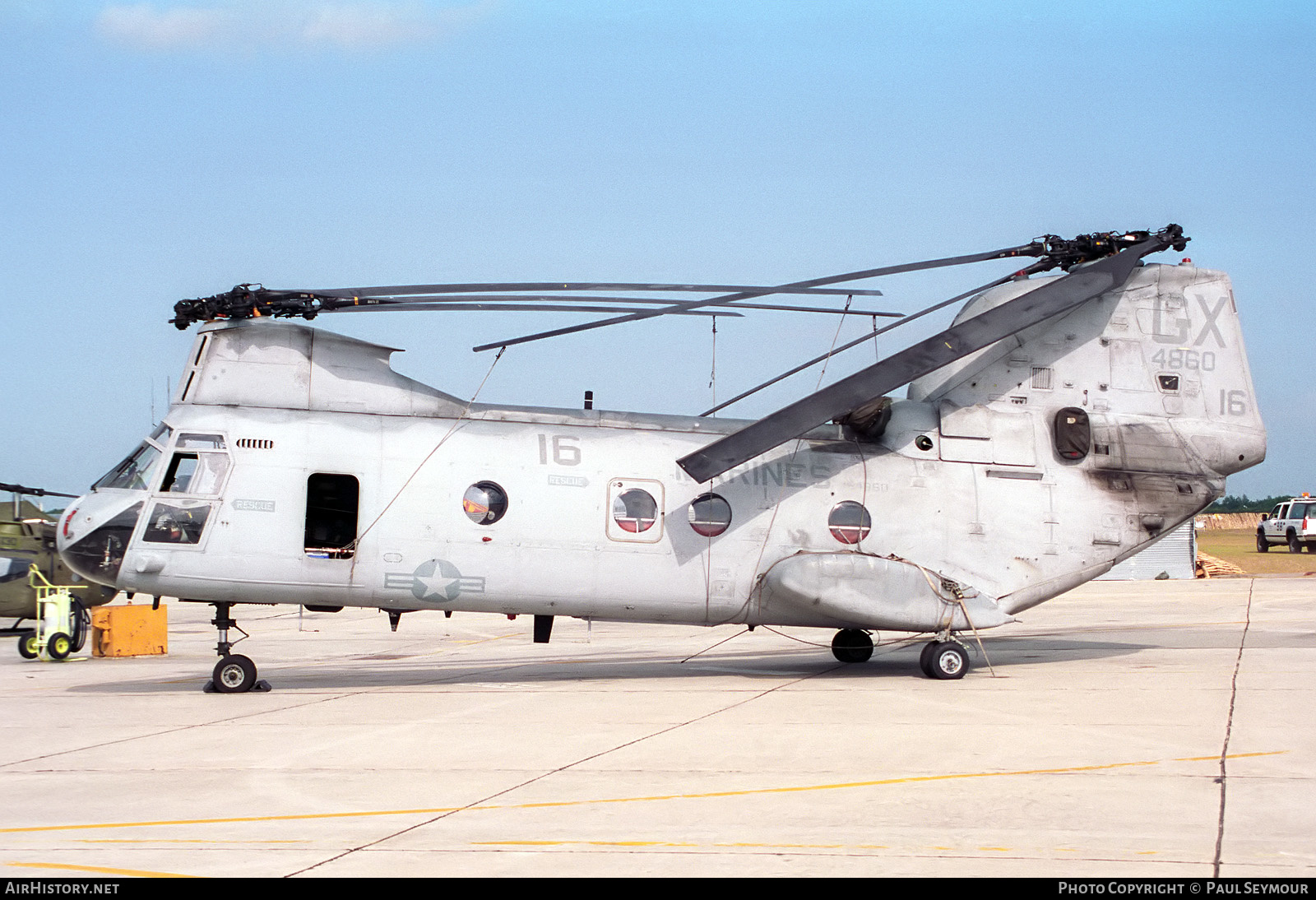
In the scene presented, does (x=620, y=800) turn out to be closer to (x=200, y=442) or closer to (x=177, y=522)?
(x=177, y=522)


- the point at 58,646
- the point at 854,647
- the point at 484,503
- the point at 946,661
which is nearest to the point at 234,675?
the point at 484,503

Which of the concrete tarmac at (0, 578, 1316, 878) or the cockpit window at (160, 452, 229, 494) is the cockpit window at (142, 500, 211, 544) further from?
the concrete tarmac at (0, 578, 1316, 878)

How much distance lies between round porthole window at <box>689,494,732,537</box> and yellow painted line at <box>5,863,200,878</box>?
27.3 ft

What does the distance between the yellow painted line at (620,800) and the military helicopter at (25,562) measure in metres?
13.8

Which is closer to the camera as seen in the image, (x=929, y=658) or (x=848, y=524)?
(x=929, y=658)

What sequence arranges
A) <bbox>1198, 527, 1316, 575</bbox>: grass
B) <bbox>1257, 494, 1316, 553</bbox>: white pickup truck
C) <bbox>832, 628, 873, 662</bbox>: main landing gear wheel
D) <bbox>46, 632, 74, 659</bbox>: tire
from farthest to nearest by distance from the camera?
<bbox>1257, 494, 1316, 553</bbox>: white pickup truck
<bbox>1198, 527, 1316, 575</bbox>: grass
<bbox>46, 632, 74, 659</bbox>: tire
<bbox>832, 628, 873, 662</bbox>: main landing gear wheel

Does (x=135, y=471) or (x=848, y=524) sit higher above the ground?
(x=135, y=471)

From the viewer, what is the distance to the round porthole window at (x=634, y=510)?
13.3m

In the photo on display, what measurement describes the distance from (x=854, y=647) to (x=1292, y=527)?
42.5 meters

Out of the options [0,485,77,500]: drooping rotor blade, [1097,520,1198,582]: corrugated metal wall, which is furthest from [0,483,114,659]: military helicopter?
[1097,520,1198,582]: corrugated metal wall

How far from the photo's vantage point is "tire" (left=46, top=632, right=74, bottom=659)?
17.9 meters

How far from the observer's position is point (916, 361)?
13.1 m
